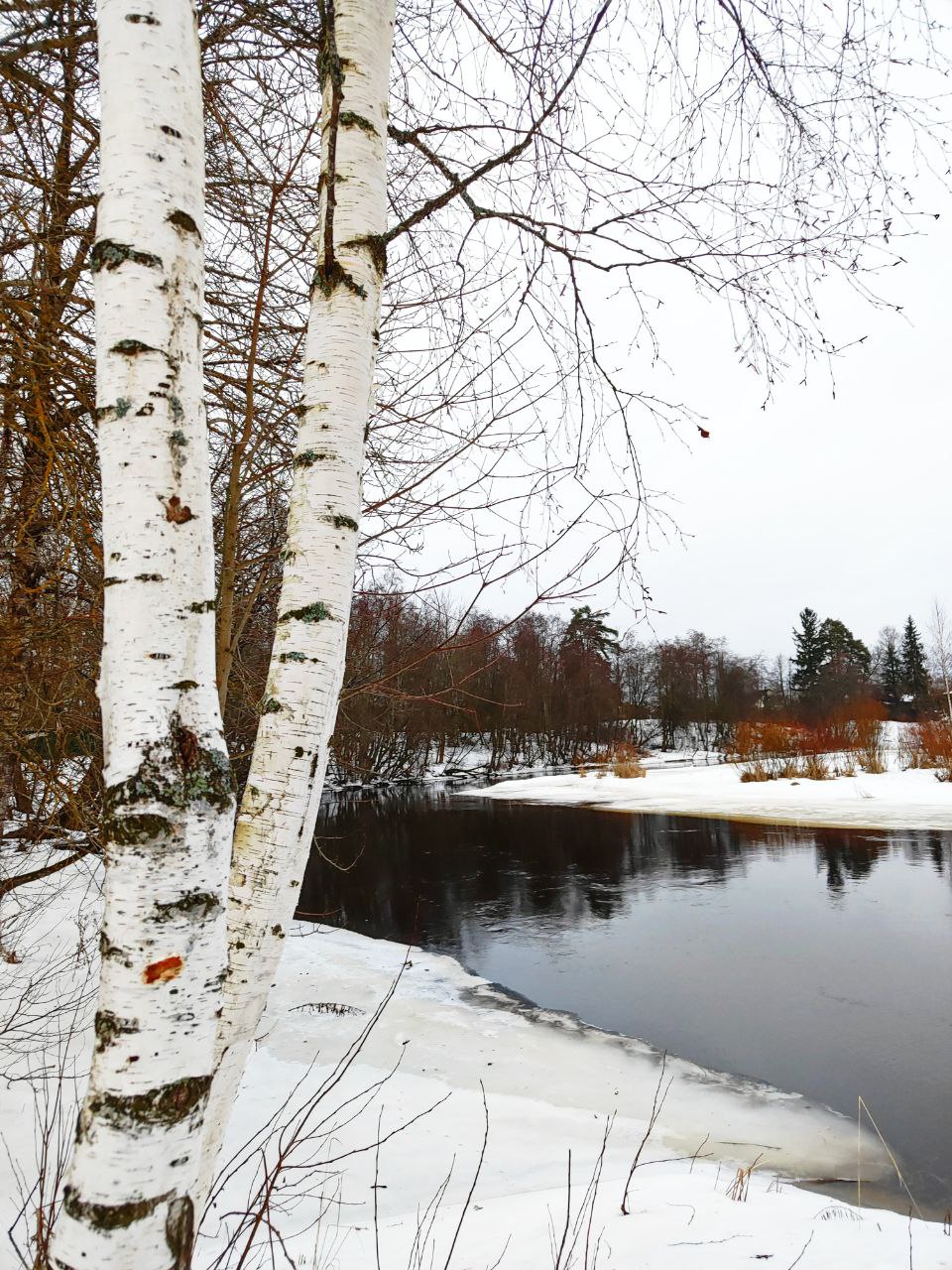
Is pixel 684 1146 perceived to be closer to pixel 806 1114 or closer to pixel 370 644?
pixel 806 1114

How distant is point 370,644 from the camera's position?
3.90m

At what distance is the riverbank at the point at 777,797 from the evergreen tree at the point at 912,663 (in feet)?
129

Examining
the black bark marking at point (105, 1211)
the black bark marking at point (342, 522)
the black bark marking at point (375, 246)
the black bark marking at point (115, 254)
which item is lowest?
the black bark marking at point (105, 1211)

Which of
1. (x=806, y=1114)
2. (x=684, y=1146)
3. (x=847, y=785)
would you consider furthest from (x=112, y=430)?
(x=847, y=785)

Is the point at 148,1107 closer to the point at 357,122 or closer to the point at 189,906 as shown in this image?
the point at 189,906

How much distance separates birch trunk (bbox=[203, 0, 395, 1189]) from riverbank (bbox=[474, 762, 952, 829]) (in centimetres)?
1634

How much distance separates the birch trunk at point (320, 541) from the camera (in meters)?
1.33

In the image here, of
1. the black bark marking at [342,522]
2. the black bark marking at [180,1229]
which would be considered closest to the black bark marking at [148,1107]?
the black bark marking at [180,1229]

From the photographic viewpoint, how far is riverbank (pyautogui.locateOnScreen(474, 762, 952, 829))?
1636 centimetres

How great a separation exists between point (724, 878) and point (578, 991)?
17.1ft

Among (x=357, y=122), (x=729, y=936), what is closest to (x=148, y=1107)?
(x=357, y=122)

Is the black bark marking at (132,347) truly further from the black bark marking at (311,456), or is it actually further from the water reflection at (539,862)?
the water reflection at (539,862)

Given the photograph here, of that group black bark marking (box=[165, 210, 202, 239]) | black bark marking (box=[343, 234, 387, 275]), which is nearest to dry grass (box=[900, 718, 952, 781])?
black bark marking (box=[343, 234, 387, 275])

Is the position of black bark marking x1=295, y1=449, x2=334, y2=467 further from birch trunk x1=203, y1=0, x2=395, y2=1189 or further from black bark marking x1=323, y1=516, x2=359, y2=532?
black bark marking x1=323, y1=516, x2=359, y2=532
